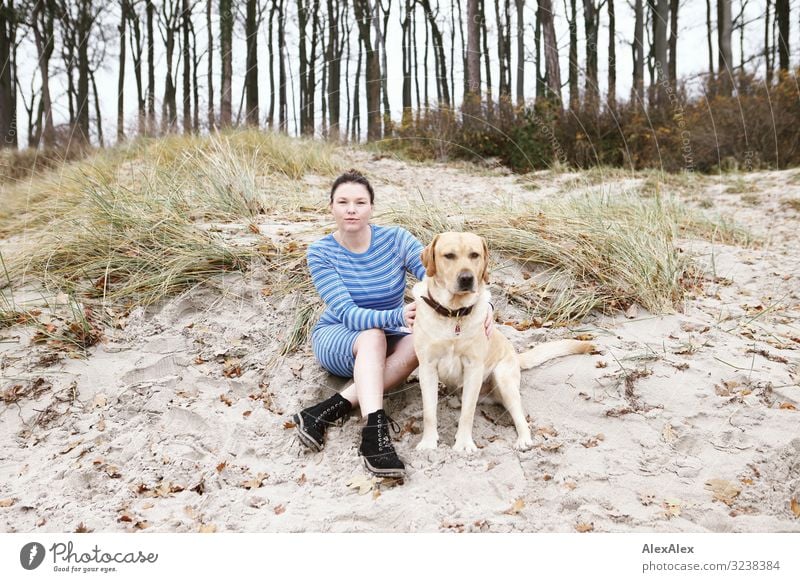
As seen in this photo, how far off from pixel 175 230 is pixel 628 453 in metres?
3.76

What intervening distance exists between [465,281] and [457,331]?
11.5 inches

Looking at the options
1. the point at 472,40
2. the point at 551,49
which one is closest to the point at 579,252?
the point at 551,49

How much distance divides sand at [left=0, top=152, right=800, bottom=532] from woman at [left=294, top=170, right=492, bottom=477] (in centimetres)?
18

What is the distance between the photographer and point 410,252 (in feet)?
10.7

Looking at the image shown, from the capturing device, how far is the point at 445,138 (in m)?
10.5

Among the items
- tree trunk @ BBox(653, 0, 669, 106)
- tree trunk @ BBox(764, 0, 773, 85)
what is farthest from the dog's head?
tree trunk @ BBox(764, 0, 773, 85)

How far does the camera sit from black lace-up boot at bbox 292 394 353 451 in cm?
285

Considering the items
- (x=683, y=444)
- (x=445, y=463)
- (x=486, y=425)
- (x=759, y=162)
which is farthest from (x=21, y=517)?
(x=759, y=162)

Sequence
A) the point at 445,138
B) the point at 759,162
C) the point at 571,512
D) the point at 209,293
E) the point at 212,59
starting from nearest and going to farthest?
the point at 571,512 < the point at 209,293 < the point at 759,162 < the point at 445,138 < the point at 212,59

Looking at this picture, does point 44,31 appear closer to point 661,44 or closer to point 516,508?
point 661,44

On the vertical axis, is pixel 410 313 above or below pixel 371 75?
below

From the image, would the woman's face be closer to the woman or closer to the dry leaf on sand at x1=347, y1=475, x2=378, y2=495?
the woman

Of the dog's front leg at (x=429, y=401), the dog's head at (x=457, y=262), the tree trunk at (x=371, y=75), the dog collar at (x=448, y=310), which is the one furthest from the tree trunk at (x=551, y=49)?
the dog's front leg at (x=429, y=401)

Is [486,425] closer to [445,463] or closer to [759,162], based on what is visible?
[445,463]
